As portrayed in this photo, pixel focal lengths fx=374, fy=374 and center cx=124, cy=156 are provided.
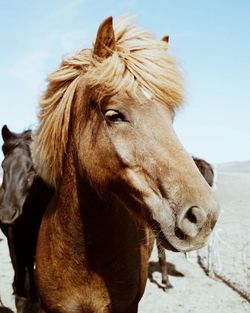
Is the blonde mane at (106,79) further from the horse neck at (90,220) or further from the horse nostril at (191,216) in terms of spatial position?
the horse nostril at (191,216)

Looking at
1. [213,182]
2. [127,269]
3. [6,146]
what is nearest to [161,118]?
[127,269]

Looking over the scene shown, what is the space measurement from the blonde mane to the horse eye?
12cm

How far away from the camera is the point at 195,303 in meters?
6.43

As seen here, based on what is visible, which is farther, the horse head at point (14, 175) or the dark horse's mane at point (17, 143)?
the dark horse's mane at point (17, 143)

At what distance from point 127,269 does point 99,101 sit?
1234mm

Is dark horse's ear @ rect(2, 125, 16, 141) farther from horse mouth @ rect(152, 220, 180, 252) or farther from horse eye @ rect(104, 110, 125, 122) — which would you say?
horse mouth @ rect(152, 220, 180, 252)

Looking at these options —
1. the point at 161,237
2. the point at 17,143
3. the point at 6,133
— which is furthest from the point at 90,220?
the point at 6,133

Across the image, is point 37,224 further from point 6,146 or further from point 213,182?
point 213,182

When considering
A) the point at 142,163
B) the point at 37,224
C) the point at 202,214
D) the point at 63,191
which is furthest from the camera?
the point at 37,224

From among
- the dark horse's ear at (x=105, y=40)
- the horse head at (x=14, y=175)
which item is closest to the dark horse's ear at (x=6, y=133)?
the horse head at (x=14, y=175)

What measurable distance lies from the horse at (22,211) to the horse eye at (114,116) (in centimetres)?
177

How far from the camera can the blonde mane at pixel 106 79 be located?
2252 millimetres

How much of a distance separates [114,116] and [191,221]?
78 centimetres

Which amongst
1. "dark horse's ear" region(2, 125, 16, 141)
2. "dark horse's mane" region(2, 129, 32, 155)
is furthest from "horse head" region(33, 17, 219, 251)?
"dark horse's ear" region(2, 125, 16, 141)
